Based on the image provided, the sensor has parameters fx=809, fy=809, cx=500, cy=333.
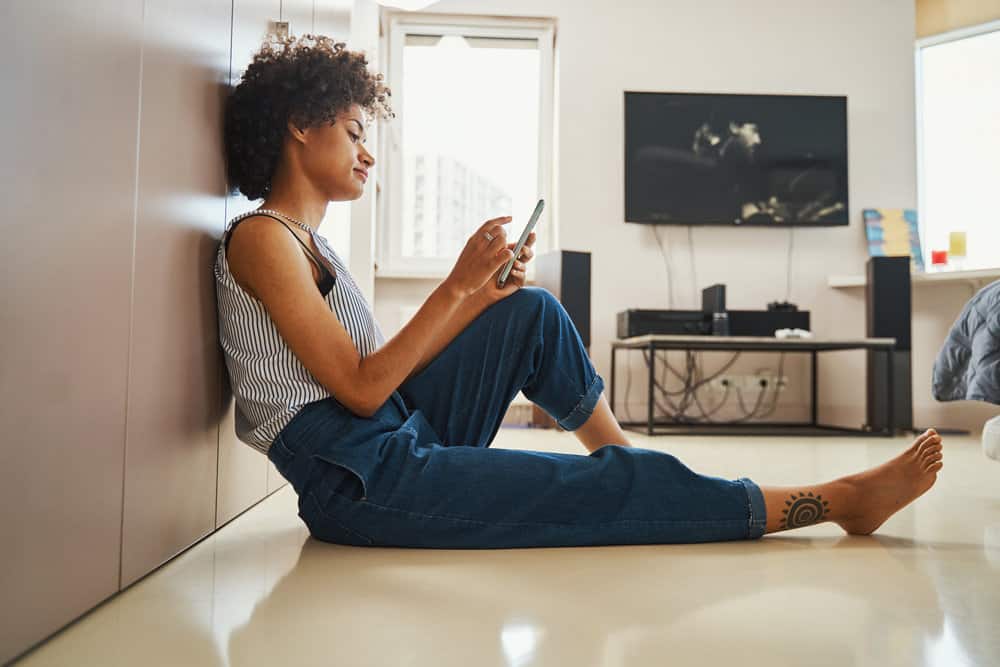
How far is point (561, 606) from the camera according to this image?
88cm

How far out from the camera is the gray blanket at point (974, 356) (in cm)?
206

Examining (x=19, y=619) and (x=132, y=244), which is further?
(x=132, y=244)

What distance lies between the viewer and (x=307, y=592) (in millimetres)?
943

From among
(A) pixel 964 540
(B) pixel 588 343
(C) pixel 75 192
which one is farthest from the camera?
(B) pixel 588 343

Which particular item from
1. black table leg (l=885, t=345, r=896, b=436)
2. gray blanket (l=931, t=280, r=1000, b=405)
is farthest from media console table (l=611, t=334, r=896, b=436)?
gray blanket (l=931, t=280, r=1000, b=405)

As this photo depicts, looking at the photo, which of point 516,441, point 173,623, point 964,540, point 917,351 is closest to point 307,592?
point 173,623

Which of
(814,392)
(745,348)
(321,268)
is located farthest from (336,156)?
(814,392)

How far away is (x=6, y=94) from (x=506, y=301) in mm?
794

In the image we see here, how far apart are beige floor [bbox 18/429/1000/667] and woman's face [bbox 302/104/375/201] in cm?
57

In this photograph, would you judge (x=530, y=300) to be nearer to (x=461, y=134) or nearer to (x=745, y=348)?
(x=745, y=348)

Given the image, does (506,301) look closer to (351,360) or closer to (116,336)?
(351,360)

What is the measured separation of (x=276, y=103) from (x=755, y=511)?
96 cm

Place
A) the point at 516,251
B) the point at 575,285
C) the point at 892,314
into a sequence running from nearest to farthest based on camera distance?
1. the point at 516,251
2. the point at 575,285
3. the point at 892,314

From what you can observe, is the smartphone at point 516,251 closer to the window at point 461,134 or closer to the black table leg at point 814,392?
the window at point 461,134
